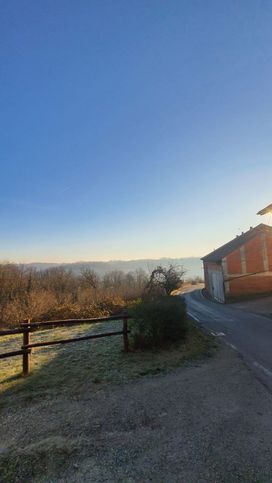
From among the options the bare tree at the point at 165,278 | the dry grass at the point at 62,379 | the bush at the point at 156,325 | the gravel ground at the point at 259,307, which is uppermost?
the bare tree at the point at 165,278

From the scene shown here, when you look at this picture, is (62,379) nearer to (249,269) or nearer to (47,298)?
(47,298)

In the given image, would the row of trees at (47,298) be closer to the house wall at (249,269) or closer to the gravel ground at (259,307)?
the gravel ground at (259,307)

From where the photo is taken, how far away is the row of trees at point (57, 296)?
15.9m

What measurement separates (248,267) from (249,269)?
0.20 m

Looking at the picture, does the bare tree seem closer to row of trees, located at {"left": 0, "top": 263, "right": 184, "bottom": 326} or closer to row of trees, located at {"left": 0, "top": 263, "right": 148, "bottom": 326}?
row of trees, located at {"left": 0, "top": 263, "right": 184, "bottom": 326}

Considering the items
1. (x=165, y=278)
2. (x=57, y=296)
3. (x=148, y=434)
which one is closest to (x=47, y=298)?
(x=57, y=296)

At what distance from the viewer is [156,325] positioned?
7484 millimetres

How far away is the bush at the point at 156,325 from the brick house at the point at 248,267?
63.9 feet

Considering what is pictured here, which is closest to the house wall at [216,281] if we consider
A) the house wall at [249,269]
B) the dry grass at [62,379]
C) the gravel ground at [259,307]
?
the house wall at [249,269]

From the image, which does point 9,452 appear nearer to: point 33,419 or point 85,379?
point 33,419

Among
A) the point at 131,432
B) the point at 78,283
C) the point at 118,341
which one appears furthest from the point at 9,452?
the point at 78,283

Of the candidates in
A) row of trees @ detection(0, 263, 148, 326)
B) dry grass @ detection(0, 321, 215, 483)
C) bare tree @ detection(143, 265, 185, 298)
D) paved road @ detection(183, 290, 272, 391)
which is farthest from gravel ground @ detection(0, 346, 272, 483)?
bare tree @ detection(143, 265, 185, 298)

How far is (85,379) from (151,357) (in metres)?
1.85

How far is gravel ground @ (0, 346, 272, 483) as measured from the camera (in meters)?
2.87
